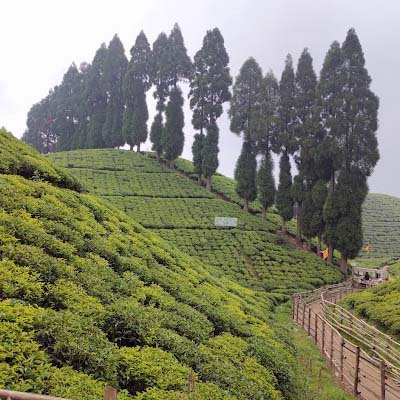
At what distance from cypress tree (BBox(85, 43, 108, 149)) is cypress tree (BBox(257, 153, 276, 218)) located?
26.7m

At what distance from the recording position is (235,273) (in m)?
23.9

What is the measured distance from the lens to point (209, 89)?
4003 centimetres

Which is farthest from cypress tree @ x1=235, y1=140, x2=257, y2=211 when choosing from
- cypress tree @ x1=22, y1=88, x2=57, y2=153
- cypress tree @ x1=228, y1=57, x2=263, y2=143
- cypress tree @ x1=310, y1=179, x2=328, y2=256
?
cypress tree @ x1=22, y1=88, x2=57, y2=153

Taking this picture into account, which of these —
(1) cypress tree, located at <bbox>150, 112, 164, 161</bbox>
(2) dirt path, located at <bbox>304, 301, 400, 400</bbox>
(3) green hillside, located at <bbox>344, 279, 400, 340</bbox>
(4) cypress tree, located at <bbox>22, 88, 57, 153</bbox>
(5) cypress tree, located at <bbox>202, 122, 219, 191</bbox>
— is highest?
(4) cypress tree, located at <bbox>22, 88, 57, 153</bbox>

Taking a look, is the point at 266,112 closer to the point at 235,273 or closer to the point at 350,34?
the point at 350,34

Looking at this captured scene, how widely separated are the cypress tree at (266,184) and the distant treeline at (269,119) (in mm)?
78

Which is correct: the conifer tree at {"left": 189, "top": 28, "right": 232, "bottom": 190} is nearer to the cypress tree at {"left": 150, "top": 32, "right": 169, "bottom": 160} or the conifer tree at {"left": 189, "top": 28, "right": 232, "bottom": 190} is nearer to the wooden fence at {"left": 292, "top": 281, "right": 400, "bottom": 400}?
the cypress tree at {"left": 150, "top": 32, "right": 169, "bottom": 160}

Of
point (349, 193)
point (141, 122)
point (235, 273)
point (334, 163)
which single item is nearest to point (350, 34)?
point (334, 163)

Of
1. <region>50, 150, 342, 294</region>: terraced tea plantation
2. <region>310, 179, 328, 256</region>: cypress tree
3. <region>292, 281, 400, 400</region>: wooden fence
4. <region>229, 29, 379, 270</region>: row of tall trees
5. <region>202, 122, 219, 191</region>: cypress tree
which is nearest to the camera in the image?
<region>292, 281, 400, 400</region>: wooden fence

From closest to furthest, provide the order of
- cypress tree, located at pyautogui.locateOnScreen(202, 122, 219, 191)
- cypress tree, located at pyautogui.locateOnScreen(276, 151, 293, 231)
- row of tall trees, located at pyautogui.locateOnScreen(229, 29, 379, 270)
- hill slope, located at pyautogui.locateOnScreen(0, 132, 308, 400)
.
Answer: hill slope, located at pyautogui.locateOnScreen(0, 132, 308, 400), row of tall trees, located at pyautogui.locateOnScreen(229, 29, 379, 270), cypress tree, located at pyautogui.locateOnScreen(276, 151, 293, 231), cypress tree, located at pyautogui.locateOnScreen(202, 122, 219, 191)

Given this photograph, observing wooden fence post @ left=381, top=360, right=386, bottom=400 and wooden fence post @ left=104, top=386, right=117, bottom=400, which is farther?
wooden fence post @ left=381, top=360, right=386, bottom=400

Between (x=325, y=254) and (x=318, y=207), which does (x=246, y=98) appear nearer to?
(x=318, y=207)

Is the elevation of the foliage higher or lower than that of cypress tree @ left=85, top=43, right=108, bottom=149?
lower

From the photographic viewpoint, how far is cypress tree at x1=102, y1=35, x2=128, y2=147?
51006mm
